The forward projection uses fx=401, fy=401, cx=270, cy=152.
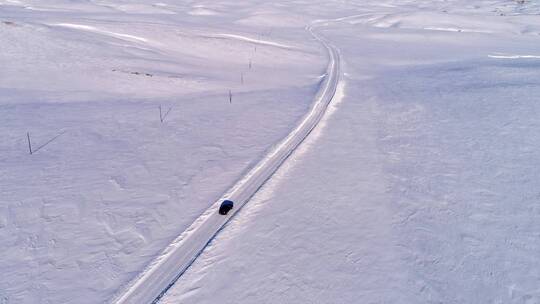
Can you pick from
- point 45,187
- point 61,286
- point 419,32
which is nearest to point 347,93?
point 45,187

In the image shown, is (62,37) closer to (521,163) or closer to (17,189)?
(17,189)

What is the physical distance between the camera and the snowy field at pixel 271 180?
12.5 ft

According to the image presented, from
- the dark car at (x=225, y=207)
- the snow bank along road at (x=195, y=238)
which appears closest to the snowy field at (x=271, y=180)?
the snow bank along road at (x=195, y=238)

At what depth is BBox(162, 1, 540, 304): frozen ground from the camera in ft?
12.2

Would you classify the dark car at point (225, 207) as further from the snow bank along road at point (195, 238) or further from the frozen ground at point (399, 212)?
the frozen ground at point (399, 212)

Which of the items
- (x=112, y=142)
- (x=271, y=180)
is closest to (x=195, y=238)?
(x=271, y=180)

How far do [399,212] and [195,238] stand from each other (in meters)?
2.42

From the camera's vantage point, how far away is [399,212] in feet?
15.8

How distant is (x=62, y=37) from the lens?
13086mm

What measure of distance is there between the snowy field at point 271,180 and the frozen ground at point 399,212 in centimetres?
2

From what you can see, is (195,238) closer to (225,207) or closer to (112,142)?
(225,207)

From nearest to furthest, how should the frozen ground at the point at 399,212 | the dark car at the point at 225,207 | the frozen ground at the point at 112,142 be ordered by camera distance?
the frozen ground at the point at 399,212
the frozen ground at the point at 112,142
the dark car at the point at 225,207

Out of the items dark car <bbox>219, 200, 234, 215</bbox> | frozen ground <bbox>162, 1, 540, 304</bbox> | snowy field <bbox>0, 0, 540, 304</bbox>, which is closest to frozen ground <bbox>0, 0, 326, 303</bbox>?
snowy field <bbox>0, 0, 540, 304</bbox>

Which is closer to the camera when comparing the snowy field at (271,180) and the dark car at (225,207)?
the snowy field at (271,180)
